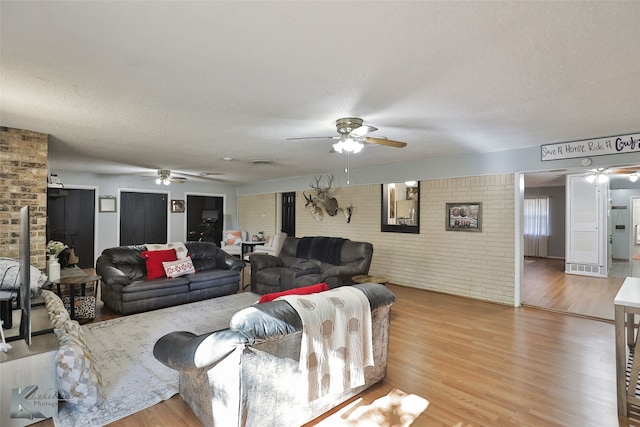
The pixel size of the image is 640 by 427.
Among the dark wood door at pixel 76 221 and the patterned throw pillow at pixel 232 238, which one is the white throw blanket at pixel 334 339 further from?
the dark wood door at pixel 76 221

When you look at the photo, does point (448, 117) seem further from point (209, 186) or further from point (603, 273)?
point (209, 186)

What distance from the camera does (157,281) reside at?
15.0 ft

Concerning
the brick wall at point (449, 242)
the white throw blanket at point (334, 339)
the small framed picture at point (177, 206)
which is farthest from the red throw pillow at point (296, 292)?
the small framed picture at point (177, 206)

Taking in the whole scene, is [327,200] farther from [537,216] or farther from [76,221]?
[537,216]

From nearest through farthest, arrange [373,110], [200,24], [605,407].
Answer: [200,24]
[605,407]
[373,110]

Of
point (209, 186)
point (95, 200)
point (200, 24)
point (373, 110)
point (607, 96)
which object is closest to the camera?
point (200, 24)

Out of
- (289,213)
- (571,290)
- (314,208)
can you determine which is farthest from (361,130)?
(289,213)

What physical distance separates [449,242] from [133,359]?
15.8 feet

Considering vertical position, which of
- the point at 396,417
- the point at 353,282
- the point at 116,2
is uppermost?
the point at 116,2

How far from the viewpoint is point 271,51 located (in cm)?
204

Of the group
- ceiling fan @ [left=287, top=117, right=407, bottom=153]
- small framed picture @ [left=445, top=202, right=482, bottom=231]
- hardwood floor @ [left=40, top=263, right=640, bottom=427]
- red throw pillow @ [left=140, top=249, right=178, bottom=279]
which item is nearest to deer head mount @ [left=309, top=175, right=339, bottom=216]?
small framed picture @ [left=445, top=202, right=482, bottom=231]

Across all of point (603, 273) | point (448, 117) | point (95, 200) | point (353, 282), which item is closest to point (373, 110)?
point (448, 117)

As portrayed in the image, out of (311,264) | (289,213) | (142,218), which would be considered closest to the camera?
(311,264)

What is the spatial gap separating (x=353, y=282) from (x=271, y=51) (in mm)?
3345
